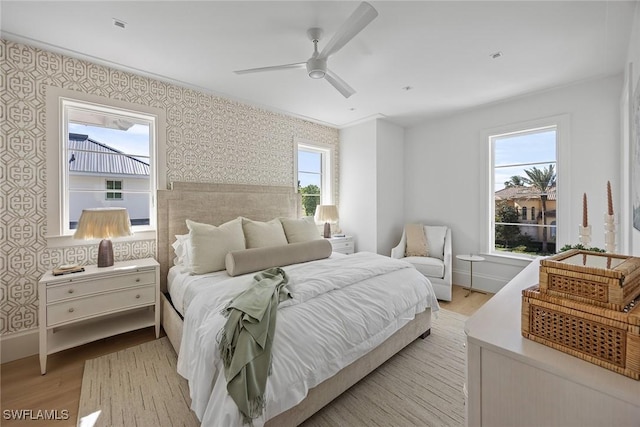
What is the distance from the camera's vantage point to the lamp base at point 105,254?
247 cm

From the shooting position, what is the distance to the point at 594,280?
2.48ft

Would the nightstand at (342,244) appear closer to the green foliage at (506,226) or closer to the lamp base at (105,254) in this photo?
the green foliage at (506,226)

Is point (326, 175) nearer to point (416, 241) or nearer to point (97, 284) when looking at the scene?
point (416, 241)

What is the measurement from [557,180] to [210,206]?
437 centimetres

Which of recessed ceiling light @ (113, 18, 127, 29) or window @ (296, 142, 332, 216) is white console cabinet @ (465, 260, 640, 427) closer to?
recessed ceiling light @ (113, 18, 127, 29)

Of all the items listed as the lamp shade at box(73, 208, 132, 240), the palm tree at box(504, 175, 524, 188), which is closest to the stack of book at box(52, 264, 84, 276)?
the lamp shade at box(73, 208, 132, 240)

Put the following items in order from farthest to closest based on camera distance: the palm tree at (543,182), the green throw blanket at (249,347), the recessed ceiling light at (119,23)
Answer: the palm tree at (543,182) < the recessed ceiling light at (119,23) < the green throw blanket at (249,347)

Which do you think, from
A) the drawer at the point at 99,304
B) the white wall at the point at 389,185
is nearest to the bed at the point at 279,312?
the drawer at the point at 99,304

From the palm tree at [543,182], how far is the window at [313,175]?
299 cm

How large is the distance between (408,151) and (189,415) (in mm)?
4707

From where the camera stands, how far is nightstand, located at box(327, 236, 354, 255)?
4.33 metres

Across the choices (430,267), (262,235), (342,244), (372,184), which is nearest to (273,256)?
(262,235)

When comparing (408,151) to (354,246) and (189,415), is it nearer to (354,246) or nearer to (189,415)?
(354,246)

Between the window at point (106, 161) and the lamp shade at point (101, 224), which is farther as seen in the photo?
the window at point (106, 161)
